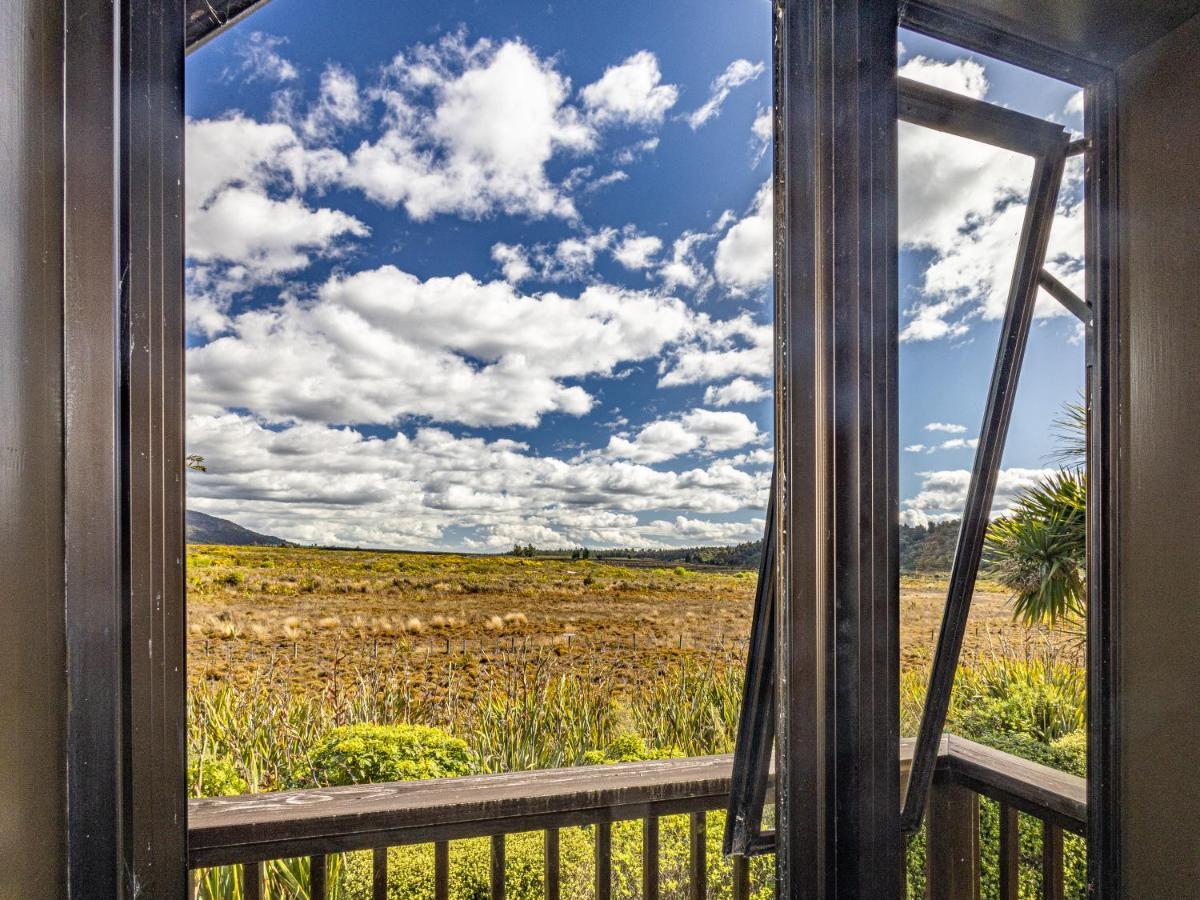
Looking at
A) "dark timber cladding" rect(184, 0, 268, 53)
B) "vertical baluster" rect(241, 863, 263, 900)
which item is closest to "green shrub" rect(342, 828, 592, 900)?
"vertical baluster" rect(241, 863, 263, 900)

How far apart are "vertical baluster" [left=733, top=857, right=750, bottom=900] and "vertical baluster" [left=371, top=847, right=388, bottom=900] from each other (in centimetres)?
56

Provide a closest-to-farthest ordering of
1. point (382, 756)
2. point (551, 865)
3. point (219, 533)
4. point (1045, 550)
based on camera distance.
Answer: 1. point (219, 533)
2. point (382, 756)
3. point (551, 865)
4. point (1045, 550)

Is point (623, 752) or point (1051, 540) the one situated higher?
point (1051, 540)

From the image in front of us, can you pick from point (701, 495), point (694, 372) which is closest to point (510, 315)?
point (694, 372)

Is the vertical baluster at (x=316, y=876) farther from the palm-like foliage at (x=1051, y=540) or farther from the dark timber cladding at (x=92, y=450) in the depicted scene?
the palm-like foliage at (x=1051, y=540)

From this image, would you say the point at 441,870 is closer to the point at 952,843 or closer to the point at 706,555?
the point at 706,555

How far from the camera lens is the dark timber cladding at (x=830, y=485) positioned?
1117 millimetres

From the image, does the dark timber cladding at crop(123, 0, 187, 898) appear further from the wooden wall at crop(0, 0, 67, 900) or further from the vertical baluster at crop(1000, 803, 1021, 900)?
the vertical baluster at crop(1000, 803, 1021, 900)

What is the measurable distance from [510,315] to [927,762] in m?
1.07

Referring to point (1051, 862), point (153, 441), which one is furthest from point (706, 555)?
point (1051, 862)

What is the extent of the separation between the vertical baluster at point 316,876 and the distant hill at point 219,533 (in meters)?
0.45

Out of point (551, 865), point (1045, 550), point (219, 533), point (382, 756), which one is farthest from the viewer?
point (1045, 550)

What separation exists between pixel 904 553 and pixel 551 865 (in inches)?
30.6

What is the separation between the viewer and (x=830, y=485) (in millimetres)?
1135
